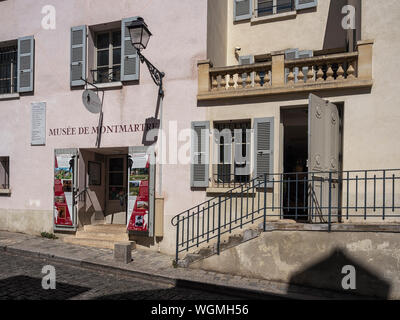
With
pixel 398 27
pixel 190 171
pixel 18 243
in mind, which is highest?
pixel 398 27

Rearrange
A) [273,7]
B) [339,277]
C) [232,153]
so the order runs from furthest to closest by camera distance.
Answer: [273,7] → [232,153] → [339,277]

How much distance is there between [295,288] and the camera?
17.5ft

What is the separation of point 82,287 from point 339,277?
175 inches

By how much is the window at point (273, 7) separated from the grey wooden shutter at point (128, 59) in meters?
3.83

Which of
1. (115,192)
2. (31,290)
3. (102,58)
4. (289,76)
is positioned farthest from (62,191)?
(289,76)

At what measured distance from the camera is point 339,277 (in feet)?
17.1

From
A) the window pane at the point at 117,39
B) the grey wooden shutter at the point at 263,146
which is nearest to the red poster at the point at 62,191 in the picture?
the window pane at the point at 117,39

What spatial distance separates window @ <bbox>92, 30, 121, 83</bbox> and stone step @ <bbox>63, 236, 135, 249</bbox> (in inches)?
176

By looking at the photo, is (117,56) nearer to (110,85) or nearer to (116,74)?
(116,74)

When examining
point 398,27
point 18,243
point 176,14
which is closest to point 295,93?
point 398,27
